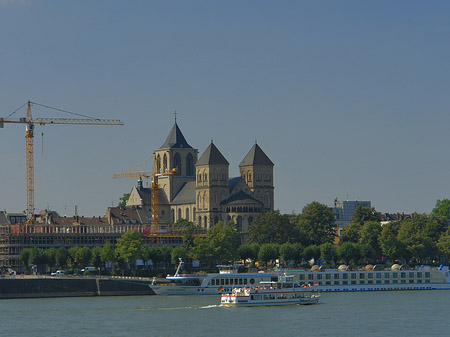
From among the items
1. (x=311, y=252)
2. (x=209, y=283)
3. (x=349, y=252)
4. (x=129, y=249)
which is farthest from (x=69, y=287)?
(x=349, y=252)

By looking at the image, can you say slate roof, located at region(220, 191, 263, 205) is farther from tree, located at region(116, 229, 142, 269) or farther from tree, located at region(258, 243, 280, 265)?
tree, located at region(116, 229, 142, 269)

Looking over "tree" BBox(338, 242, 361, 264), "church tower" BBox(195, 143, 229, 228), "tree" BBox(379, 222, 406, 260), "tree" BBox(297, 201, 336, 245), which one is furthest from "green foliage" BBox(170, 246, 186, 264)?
"church tower" BBox(195, 143, 229, 228)

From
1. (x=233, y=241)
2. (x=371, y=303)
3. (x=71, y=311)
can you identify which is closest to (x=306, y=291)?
(x=371, y=303)

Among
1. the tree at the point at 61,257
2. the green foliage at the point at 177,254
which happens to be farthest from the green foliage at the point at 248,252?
the tree at the point at 61,257

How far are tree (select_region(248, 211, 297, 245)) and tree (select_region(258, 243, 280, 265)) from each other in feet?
34.4

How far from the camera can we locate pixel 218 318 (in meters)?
90.1

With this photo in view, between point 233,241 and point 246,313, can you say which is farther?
point 233,241

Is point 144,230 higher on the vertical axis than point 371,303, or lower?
higher

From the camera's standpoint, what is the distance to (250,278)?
118 meters

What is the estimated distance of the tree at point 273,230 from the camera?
16900 cm

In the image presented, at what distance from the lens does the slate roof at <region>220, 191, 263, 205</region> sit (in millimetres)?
193250

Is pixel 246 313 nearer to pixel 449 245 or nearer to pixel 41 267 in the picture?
pixel 41 267

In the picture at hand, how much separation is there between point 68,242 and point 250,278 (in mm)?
53662

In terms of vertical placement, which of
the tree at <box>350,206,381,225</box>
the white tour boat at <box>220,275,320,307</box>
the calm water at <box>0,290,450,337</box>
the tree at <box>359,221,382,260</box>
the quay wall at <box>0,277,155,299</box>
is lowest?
the calm water at <box>0,290,450,337</box>
